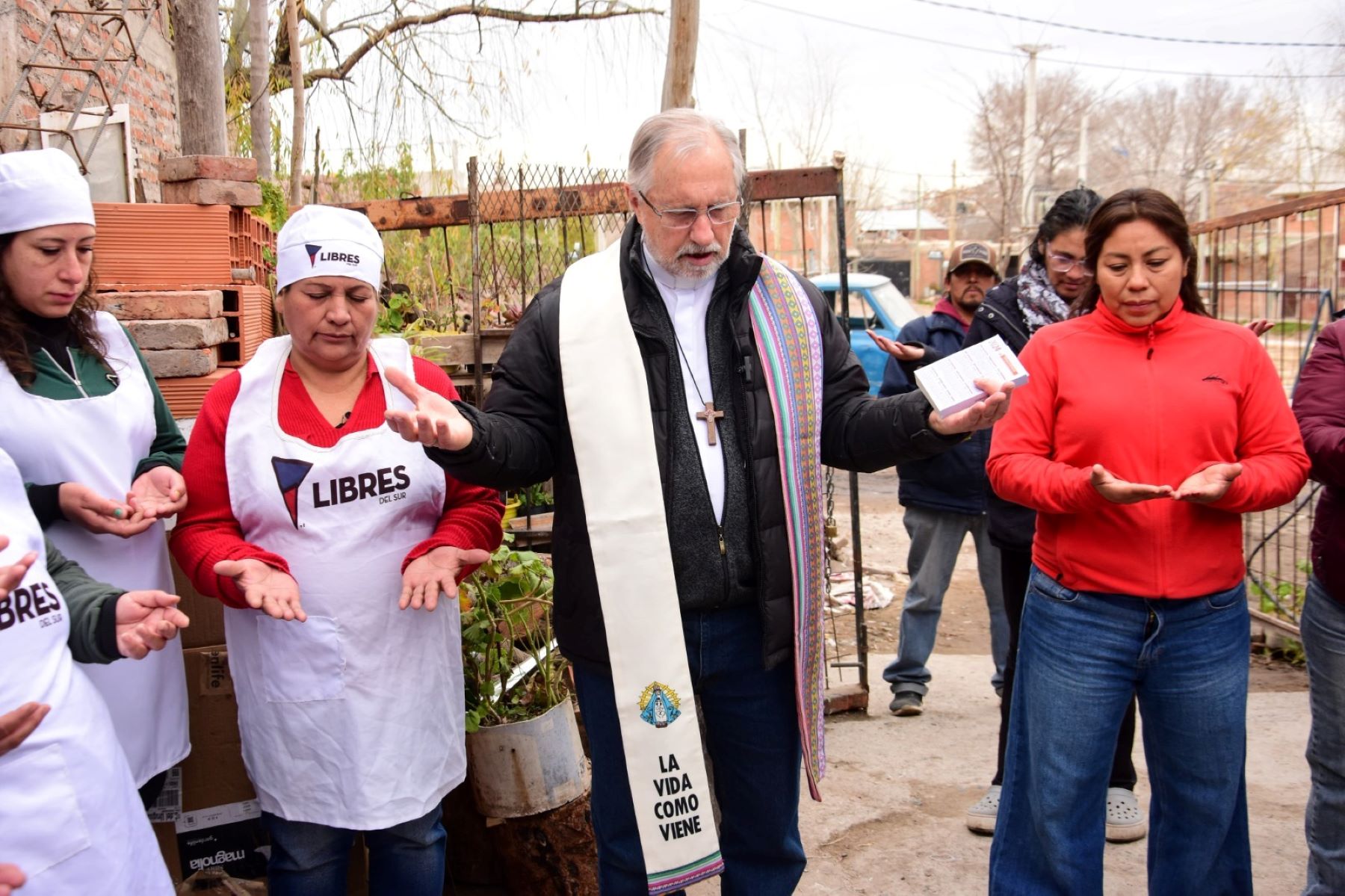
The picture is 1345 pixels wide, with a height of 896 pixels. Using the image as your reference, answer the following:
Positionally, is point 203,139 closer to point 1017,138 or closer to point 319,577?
point 319,577

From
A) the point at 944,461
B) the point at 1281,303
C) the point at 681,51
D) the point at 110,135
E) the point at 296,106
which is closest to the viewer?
the point at 110,135

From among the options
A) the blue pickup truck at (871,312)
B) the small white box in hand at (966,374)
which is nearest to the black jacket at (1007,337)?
the small white box in hand at (966,374)

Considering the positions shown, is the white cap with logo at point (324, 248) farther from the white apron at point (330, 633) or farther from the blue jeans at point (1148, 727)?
the blue jeans at point (1148, 727)

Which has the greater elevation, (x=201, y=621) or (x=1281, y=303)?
(x=1281, y=303)

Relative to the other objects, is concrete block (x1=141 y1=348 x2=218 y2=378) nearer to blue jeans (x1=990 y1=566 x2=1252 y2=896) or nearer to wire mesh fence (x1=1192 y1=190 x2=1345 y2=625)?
blue jeans (x1=990 y1=566 x2=1252 y2=896)

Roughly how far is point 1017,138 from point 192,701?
71.9ft

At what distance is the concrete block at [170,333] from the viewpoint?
11.0 feet

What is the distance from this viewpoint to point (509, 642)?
10.3 ft

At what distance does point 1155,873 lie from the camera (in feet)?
8.61

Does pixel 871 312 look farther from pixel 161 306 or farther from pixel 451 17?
pixel 161 306

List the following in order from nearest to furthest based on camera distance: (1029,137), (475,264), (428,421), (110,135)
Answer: (428,421) → (110,135) → (475,264) → (1029,137)

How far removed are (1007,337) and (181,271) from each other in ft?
8.29

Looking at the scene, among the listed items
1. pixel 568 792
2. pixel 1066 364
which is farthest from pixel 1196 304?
pixel 568 792

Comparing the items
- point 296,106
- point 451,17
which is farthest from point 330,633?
point 451,17
